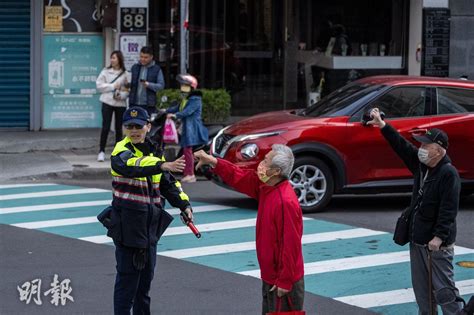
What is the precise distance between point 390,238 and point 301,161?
5.52 ft

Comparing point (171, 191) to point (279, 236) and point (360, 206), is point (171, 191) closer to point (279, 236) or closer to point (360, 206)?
point (279, 236)

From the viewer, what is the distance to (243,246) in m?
12.0

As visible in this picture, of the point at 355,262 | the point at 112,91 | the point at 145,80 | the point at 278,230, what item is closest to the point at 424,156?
the point at 278,230

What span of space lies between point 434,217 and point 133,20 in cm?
1135

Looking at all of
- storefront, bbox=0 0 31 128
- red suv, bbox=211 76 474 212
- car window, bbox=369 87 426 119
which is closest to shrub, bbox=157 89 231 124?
storefront, bbox=0 0 31 128

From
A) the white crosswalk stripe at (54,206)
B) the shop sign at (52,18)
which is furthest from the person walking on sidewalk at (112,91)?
the white crosswalk stripe at (54,206)

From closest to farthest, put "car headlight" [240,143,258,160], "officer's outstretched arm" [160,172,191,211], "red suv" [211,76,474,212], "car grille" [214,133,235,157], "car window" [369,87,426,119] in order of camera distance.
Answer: "officer's outstretched arm" [160,172,191,211], "car headlight" [240,143,258,160], "red suv" [211,76,474,212], "car window" [369,87,426,119], "car grille" [214,133,235,157]

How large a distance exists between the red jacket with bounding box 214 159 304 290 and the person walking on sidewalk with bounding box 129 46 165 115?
9.76 meters

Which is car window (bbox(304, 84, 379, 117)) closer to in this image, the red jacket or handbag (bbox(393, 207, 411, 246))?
handbag (bbox(393, 207, 411, 246))

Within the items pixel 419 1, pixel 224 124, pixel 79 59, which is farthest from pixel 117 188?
pixel 419 1

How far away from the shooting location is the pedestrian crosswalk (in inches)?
404

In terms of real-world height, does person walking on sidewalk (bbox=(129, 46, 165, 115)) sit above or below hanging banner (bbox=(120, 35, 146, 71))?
below

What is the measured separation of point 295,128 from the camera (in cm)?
1365

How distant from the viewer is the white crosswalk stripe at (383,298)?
32.0 feet
